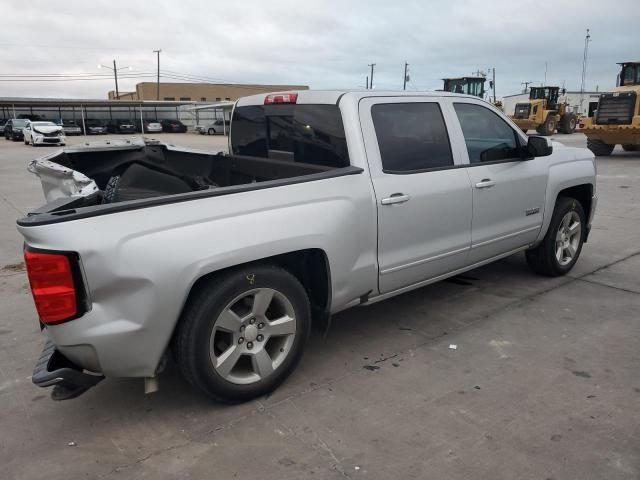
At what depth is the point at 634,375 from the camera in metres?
3.35

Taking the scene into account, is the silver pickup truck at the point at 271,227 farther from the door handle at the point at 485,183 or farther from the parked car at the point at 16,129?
the parked car at the point at 16,129

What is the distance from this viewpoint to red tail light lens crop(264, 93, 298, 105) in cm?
388

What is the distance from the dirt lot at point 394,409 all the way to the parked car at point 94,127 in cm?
4839

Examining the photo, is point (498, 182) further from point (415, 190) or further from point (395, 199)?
point (395, 199)

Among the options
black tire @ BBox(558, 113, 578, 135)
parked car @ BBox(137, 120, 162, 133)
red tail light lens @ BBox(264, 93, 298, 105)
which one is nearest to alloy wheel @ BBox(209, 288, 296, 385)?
red tail light lens @ BBox(264, 93, 298, 105)

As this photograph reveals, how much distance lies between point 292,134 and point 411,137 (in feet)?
2.90

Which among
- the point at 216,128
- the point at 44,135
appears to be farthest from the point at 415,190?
the point at 216,128

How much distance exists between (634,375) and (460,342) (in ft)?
3.63

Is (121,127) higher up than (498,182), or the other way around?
(121,127)

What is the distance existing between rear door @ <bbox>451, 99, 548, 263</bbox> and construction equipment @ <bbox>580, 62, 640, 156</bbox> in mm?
14285

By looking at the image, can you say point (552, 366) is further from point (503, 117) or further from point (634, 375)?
point (503, 117)

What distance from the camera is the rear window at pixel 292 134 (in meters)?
3.54

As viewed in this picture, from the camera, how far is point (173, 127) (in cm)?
5159

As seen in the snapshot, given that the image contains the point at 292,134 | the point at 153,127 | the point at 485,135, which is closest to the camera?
the point at 292,134
